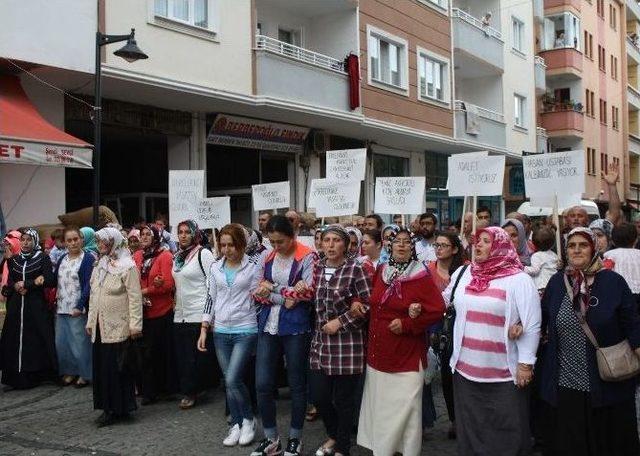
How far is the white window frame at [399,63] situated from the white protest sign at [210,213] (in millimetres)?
10468

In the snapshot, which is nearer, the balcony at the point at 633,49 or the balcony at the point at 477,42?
the balcony at the point at 477,42

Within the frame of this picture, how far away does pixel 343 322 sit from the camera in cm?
555

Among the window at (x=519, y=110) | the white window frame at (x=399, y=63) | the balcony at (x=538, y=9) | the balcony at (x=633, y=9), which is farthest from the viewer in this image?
the balcony at (x=633, y=9)

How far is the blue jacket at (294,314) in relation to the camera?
5881mm

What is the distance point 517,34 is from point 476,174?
23.1 meters

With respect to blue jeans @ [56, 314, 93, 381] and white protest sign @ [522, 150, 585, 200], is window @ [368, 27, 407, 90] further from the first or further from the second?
blue jeans @ [56, 314, 93, 381]

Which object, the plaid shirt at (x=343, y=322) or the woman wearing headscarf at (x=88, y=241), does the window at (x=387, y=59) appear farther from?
the plaid shirt at (x=343, y=322)

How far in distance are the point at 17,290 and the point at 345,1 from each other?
12189 millimetres

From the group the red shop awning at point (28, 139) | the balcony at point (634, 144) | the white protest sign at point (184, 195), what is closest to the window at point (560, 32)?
the balcony at point (634, 144)

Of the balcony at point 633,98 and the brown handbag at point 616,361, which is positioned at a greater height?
the balcony at point 633,98

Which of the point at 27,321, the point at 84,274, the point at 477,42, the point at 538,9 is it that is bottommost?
the point at 27,321

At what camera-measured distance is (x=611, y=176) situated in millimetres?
8195

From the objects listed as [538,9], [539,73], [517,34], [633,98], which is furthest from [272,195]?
[633,98]

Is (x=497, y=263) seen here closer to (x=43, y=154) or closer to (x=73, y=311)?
(x=73, y=311)
